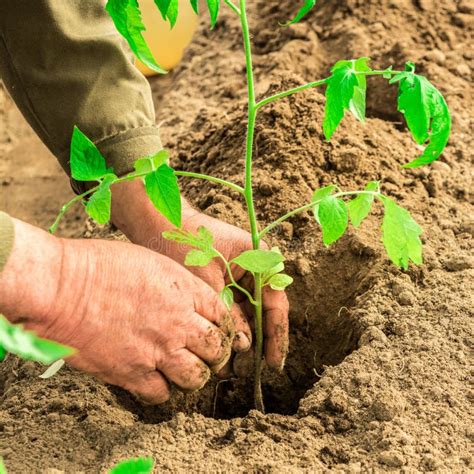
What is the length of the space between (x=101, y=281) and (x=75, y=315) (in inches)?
3.2

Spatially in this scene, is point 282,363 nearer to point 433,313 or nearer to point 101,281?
point 433,313

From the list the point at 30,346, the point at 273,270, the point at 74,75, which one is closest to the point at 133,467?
the point at 30,346

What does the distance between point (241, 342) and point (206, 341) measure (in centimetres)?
16

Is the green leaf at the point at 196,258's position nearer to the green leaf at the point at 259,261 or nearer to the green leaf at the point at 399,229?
the green leaf at the point at 259,261

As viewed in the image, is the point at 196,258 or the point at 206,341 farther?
the point at 206,341

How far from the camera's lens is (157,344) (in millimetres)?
1568

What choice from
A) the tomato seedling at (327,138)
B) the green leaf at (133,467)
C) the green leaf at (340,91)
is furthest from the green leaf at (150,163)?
the green leaf at (133,467)

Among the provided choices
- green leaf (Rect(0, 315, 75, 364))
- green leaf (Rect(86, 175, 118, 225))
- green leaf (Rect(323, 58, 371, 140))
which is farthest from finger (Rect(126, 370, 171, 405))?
green leaf (Rect(0, 315, 75, 364))

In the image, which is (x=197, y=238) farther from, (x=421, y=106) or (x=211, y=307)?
(x=421, y=106)

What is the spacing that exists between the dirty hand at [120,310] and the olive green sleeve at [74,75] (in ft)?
1.39

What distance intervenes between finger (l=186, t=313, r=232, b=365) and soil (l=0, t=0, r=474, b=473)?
132mm

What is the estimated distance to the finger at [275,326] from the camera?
5.76 ft

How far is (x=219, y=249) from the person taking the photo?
1.76 m

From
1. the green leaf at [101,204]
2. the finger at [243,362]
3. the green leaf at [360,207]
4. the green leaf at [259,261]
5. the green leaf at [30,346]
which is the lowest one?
the finger at [243,362]
